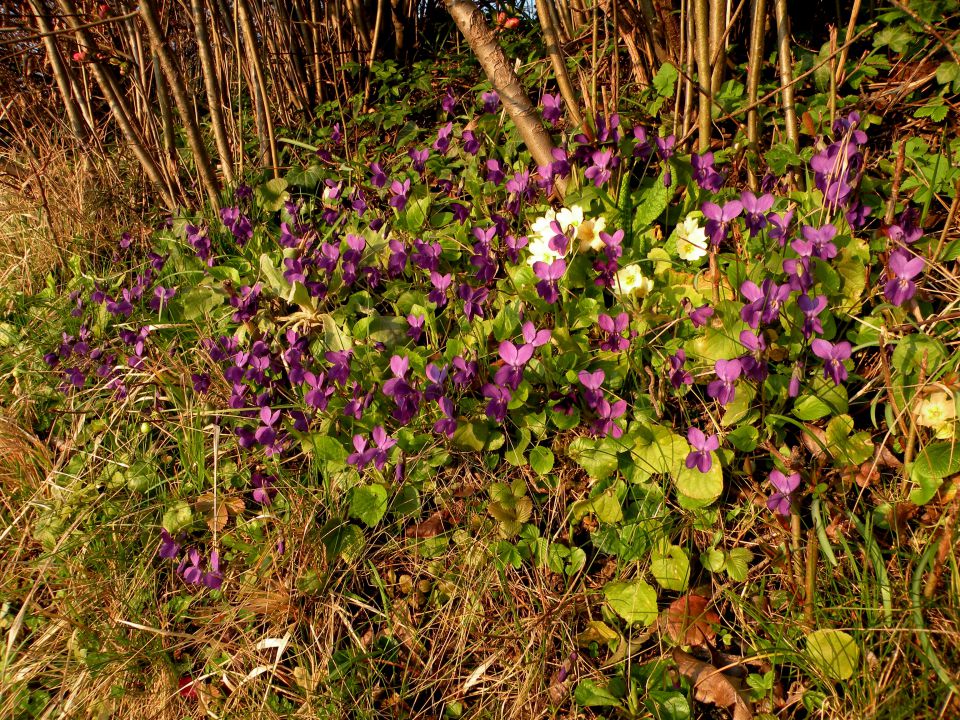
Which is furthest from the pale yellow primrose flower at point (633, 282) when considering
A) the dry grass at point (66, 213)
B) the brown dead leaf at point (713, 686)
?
the dry grass at point (66, 213)

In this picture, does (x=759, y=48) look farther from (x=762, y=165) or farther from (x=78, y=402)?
(x=78, y=402)

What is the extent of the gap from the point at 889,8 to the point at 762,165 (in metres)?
0.67

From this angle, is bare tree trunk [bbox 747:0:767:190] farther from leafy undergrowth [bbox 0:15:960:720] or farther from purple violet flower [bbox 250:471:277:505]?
purple violet flower [bbox 250:471:277:505]

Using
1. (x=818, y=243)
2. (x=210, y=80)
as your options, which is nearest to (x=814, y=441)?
(x=818, y=243)

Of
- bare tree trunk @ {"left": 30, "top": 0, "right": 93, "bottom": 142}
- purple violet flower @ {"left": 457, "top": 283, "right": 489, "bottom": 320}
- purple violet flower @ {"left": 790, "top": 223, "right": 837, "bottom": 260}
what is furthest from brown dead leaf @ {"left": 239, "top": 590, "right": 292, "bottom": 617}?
bare tree trunk @ {"left": 30, "top": 0, "right": 93, "bottom": 142}

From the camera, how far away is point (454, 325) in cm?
223

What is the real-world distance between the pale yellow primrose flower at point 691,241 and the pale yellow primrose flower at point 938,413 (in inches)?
25.3

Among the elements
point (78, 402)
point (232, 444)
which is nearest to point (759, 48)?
point (232, 444)

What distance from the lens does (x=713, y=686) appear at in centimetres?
148

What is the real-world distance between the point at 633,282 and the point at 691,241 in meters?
0.19

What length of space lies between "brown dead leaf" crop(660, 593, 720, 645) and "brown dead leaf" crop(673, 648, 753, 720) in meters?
0.04

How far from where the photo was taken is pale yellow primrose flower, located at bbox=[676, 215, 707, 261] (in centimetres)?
197

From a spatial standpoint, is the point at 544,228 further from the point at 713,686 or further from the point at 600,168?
the point at 713,686

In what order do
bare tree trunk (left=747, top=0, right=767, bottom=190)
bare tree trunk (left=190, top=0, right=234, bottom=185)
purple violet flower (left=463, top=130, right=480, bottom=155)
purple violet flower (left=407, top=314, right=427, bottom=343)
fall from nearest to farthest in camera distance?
purple violet flower (left=407, top=314, right=427, bottom=343) → bare tree trunk (left=747, top=0, right=767, bottom=190) → purple violet flower (left=463, top=130, right=480, bottom=155) → bare tree trunk (left=190, top=0, right=234, bottom=185)
